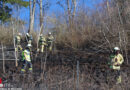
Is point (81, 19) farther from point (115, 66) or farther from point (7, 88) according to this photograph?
point (7, 88)

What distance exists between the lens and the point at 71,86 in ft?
19.7

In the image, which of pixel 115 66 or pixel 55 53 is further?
pixel 55 53

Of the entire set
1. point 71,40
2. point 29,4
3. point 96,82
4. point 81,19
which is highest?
point 29,4

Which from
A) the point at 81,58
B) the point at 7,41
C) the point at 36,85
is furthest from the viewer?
the point at 7,41

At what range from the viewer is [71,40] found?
16.7 meters

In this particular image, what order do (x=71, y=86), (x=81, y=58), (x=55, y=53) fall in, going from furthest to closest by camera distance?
(x=55, y=53) → (x=81, y=58) → (x=71, y=86)

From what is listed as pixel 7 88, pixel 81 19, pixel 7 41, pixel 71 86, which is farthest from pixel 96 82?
pixel 7 41

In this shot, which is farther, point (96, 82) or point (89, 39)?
point (89, 39)

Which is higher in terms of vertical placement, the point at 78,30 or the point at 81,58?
the point at 78,30

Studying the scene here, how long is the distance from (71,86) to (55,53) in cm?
1010

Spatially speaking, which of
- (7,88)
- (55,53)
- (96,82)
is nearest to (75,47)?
(55,53)

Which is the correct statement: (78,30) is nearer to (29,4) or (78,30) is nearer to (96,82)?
(29,4)

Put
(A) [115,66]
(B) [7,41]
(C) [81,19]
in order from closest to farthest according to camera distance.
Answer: (A) [115,66] → (C) [81,19] → (B) [7,41]

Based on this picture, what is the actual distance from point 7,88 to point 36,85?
1.19 meters
